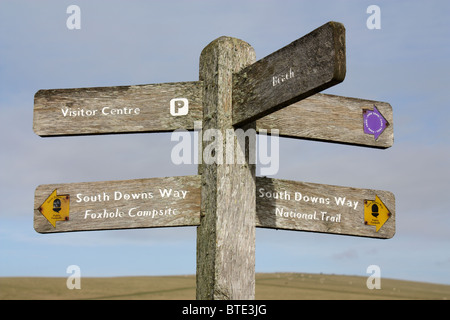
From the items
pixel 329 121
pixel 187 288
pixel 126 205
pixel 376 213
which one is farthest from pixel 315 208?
pixel 187 288

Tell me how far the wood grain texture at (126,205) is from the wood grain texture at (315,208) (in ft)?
1.91

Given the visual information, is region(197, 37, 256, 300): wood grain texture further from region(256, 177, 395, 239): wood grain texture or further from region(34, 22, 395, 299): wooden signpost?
region(256, 177, 395, 239): wood grain texture

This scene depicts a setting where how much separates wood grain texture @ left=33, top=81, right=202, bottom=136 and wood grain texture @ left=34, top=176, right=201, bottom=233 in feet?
1.61

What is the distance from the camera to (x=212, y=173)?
4.34m

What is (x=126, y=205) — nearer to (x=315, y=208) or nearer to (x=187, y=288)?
(x=315, y=208)

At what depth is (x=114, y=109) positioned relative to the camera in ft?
16.1

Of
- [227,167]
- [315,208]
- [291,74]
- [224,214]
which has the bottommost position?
[224,214]

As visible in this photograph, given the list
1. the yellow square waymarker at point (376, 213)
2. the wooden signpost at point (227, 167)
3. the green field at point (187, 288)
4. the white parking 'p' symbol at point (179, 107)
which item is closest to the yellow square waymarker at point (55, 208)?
the wooden signpost at point (227, 167)

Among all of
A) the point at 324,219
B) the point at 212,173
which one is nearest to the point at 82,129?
the point at 212,173

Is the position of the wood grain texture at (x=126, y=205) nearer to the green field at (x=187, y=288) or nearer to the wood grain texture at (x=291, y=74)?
the wood grain texture at (x=291, y=74)

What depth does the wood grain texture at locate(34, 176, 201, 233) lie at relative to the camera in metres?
4.48

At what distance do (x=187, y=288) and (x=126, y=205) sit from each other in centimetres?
Result: 3266

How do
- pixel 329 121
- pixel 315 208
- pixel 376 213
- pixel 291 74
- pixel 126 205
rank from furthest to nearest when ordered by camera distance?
pixel 376 213
pixel 329 121
pixel 315 208
pixel 126 205
pixel 291 74

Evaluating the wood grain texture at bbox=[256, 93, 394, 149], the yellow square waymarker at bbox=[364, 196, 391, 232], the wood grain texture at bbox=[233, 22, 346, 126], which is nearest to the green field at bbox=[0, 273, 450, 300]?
the yellow square waymarker at bbox=[364, 196, 391, 232]
